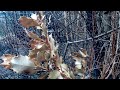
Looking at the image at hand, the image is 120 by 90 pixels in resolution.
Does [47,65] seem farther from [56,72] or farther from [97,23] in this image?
[97,23]

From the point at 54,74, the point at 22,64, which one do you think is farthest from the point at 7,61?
the point at 54,74

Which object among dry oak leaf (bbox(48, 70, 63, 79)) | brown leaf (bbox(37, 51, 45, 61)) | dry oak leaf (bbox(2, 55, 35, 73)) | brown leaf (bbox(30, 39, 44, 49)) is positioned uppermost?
brown leaf (bbox(30, 39, 44, 49))

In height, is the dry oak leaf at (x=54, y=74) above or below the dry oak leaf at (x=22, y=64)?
below

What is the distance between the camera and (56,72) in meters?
0.63

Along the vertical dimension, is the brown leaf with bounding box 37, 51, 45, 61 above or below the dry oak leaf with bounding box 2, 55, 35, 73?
above

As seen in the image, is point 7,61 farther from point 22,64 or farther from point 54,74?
point 54,74

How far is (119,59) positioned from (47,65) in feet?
1.54

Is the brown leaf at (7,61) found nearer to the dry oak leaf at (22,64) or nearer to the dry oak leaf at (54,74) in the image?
the dry oak leaf at (22,64)

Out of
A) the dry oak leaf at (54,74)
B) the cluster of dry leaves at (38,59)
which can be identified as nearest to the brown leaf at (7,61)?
the cluster of dry leaves at (38,59)

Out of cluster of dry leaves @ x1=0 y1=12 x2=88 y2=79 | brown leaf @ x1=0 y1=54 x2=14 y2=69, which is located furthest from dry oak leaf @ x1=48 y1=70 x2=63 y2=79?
brown leaf @ x1=0 y1=54 x2=14 y2=69

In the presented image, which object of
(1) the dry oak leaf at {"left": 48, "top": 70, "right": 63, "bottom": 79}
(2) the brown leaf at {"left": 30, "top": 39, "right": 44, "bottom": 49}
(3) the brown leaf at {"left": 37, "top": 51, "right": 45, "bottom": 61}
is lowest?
(1) the dry oak leaf at {"left": 48, "top": 70, "right": 63, "bottom": 79}

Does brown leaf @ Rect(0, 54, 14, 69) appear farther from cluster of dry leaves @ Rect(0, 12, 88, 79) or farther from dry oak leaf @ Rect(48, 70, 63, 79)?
dry oak leaf @ Rect(48, 70, 63, 79)

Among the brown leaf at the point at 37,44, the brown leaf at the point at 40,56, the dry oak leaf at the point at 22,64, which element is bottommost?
the dry oak leaf at the point at 22,64
